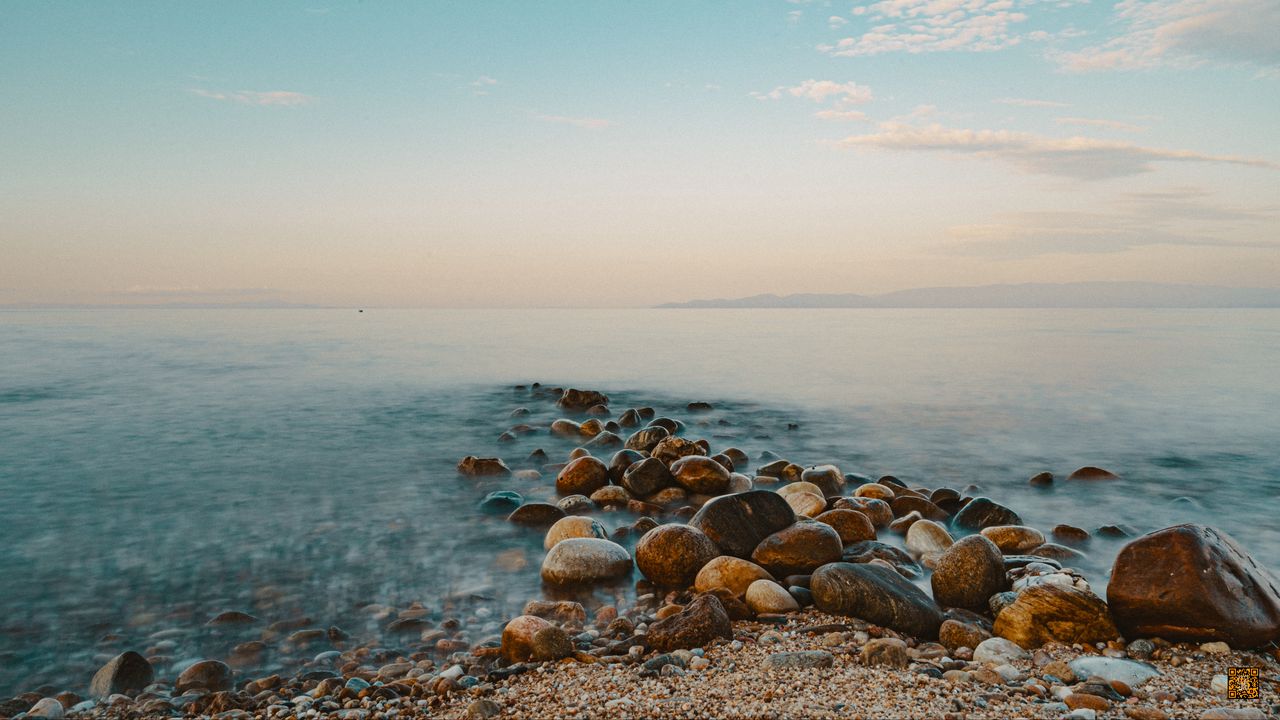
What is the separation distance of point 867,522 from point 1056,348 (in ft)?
113

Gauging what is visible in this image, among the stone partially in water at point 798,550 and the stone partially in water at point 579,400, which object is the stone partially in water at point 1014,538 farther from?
the stone partially in water at point 579,400

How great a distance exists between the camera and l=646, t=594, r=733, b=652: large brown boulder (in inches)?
174

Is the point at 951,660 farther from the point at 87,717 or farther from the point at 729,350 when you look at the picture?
the point at 729,350

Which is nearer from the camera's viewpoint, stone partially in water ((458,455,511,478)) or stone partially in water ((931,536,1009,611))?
stone partially in water ((931,536,1009,611))

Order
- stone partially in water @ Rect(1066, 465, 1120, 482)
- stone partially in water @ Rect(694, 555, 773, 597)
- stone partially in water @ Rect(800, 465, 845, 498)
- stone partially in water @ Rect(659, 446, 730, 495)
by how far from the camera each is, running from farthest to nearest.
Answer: stone partially in water @ Rect(1066, 465, 1120, 482) < stone partially in water @ Rect(800, 465, 845, 498) < stone partially in water @ Rect(659, 446, 730, 495) < stone partially in water @ Rect(694, 555, 773, 597)

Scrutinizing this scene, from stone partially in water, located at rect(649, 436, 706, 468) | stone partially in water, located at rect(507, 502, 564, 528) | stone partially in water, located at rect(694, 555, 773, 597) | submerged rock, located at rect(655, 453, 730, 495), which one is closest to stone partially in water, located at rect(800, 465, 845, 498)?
submerged rock, located at rect(655, 453, 730, 495)

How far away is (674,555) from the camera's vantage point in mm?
5895

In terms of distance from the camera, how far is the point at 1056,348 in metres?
35.5

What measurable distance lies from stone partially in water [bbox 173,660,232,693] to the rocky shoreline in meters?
0.01

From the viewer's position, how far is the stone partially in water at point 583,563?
588cm

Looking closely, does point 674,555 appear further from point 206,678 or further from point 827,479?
point 827,479

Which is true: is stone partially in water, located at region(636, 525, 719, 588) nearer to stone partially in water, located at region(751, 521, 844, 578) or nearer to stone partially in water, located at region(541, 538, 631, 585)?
stone partially in water, located at region(541, 538, 631, 585)

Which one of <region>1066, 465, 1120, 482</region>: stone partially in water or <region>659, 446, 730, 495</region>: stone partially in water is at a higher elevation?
<region>659, 446, 730, 495</region>: stone partially in water

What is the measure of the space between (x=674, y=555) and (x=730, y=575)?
0.56m
